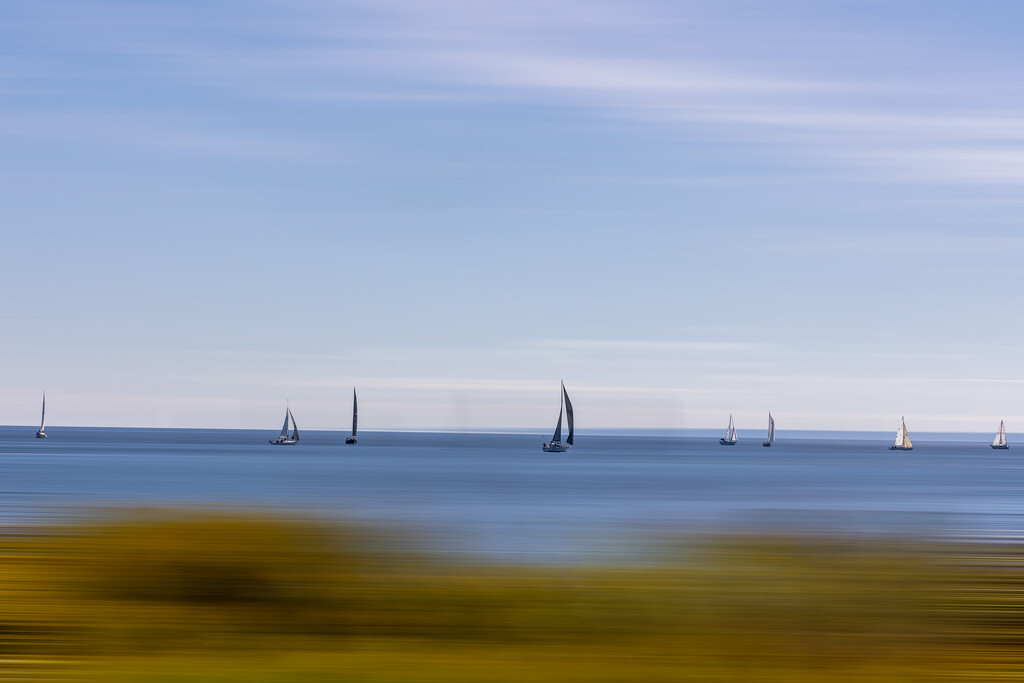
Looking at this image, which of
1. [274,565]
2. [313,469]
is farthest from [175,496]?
[274,565]

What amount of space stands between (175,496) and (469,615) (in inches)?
2074

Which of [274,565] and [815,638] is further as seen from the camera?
[274,565]

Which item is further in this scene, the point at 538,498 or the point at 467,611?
the point at 538,498

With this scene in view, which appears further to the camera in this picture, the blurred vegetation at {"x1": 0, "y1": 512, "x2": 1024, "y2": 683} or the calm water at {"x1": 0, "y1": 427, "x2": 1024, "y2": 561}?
the calm water at {"x1": 0, "y1": 427, "x2": 1024, "y2": 561}

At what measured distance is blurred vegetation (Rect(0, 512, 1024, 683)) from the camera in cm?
998

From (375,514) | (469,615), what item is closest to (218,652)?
(469,615)

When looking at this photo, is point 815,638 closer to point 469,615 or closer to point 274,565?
point 469,615

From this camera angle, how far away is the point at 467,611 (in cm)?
1295

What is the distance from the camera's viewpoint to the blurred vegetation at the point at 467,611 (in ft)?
32.7

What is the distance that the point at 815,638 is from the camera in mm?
11617

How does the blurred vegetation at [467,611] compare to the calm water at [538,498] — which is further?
the calm water at [538,498]

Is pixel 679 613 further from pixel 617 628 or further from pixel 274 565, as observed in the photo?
pixel 274 565

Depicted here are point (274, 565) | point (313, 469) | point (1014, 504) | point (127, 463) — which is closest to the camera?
point (274, 565)

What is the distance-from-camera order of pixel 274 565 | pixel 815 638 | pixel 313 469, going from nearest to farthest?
pixel 815 638
pixel 274 565
pixel 313 469
